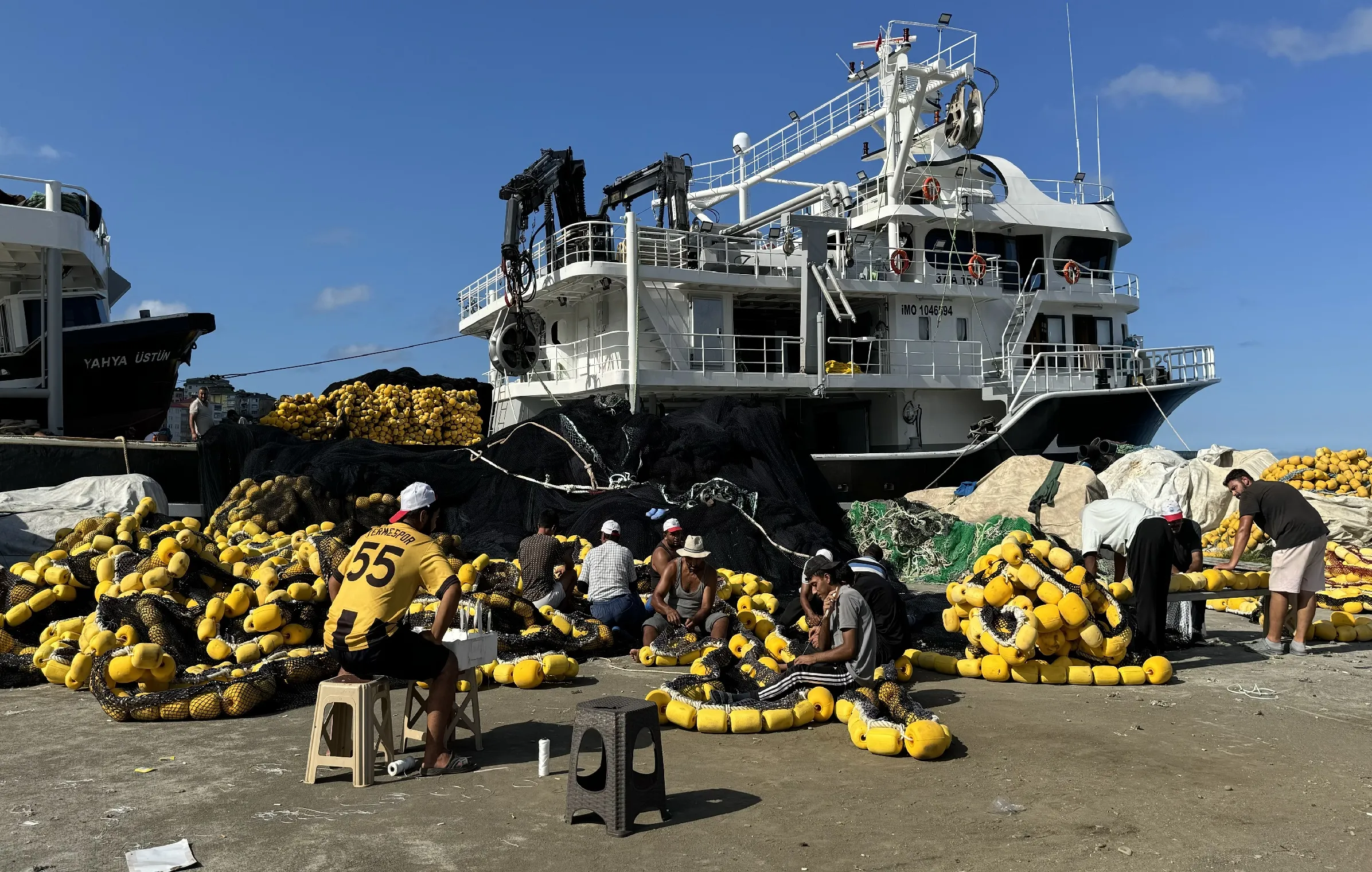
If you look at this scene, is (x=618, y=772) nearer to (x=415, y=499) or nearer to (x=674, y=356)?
(x=415, y=499)

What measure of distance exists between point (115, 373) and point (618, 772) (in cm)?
1619

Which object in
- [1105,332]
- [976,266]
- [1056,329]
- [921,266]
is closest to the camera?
[976,266]

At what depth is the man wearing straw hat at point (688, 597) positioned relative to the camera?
834 centimetres

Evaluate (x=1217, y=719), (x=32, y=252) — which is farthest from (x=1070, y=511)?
(x=32, y=252)

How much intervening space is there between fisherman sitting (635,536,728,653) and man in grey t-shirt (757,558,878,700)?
6.51 feet

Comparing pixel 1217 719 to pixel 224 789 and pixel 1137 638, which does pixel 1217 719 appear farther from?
pixel 224 789

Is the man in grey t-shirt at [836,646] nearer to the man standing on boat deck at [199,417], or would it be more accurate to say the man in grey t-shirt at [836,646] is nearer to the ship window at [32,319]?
the man standing on boat deck at [199,417]

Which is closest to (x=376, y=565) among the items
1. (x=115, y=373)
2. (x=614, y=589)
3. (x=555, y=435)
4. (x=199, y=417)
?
(x=614, y=589)

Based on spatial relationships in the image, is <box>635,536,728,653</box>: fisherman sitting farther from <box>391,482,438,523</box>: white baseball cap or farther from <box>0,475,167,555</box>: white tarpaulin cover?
<box>0,475,167,555</box>: white tarpaulin cover

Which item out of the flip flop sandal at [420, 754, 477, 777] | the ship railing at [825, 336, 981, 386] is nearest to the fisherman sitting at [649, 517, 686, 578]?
the flip flop sandal at [420, 754, 477, 777]

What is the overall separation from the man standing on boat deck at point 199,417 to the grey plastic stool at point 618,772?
43.5 ft

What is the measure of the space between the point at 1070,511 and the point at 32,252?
1790 centimetres

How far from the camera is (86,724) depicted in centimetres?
615

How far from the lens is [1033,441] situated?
19.3m
